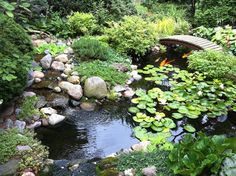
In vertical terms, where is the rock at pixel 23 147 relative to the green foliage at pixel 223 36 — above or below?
below

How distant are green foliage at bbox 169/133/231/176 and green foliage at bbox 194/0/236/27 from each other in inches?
340

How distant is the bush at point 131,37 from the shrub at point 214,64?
1412 mm

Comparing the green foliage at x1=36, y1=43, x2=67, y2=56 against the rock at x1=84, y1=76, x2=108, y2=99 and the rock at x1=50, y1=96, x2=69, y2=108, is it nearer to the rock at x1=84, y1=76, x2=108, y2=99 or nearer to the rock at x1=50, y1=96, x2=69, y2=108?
the rock at x1=84, y1=76, x2=108, y2=99

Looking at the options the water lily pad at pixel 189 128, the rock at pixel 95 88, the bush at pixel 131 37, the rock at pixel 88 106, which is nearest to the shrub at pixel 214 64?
the bush at pixel 131 37

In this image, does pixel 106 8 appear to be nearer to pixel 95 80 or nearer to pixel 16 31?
pixel 95 80

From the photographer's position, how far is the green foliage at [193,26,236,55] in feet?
31.0

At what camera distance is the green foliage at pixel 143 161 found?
14.1 feet

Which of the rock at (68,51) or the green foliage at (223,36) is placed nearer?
the rock at (68,51)

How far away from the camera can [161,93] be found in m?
7.29

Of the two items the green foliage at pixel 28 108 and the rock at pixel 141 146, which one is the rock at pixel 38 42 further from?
the rock at pixel 141 146

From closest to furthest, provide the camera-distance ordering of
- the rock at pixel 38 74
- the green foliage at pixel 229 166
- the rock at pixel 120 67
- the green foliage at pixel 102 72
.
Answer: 1. the green foliage at pixel 229 166
2. the rock at pixel 38 74
3. the green foliage at pixel 102 72
4. the rock at pixel 120 67

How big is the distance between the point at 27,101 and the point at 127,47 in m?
3.68

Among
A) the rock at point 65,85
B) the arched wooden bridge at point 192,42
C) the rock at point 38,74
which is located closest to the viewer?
the rock at point 65,85

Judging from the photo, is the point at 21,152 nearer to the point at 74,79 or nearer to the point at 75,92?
the point at 75,92
